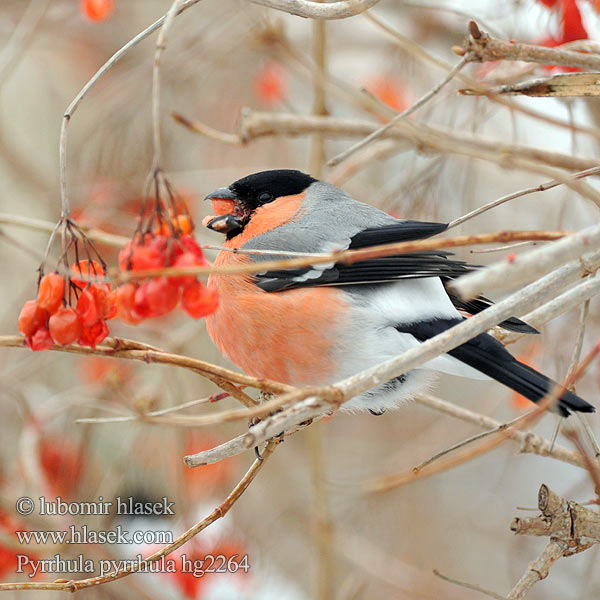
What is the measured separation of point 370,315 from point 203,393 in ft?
4.73

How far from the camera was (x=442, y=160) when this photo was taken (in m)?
2.28

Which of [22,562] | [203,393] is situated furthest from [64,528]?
[203,393]

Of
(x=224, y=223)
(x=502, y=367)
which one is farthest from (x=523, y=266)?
(x=224, y=223)

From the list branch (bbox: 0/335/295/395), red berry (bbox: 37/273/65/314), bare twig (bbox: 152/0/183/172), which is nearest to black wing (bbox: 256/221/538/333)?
branch (bbox: 0/335/295/395)

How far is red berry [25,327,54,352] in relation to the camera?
1.25 m

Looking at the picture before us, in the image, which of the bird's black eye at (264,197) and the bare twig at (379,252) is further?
the bird's black eye at (264,197)

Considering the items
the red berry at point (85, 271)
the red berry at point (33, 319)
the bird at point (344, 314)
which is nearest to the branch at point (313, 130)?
the bird at point (344, 314)

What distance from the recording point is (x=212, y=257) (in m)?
2.60

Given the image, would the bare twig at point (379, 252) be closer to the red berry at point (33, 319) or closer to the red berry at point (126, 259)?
the red berry at point (126, 259)

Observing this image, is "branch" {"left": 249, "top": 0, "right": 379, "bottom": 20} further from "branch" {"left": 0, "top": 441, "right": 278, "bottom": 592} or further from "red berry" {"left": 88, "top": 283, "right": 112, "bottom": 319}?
"branch" {"left": 0, "top": 441, "right": 278, "bottom": 592}

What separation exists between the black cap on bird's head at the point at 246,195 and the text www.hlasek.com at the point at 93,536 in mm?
896

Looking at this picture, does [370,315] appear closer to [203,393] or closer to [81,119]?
[203,393]

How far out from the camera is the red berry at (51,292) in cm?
124

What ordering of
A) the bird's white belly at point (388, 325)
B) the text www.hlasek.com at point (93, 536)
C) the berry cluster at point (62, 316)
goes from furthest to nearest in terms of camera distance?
the text www.hlasek.com at point (93, 536) < the bird's white belly at point (388, 325) < the berry cluster at point (62, 316)
